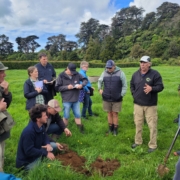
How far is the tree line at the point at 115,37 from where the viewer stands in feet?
235

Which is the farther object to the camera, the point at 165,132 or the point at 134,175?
the point at 165,132

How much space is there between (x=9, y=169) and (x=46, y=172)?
0.95m

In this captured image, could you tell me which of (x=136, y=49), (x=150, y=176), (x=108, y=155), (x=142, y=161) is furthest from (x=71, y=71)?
(x=136, y=49)

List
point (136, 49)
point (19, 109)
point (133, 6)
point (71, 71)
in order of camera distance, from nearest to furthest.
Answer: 1. point (71, 71)
2. point (19, 109)
3. point (136, 49)
4. point (133, 6)

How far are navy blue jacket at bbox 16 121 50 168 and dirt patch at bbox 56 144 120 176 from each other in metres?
0.52

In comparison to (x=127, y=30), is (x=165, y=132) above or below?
below

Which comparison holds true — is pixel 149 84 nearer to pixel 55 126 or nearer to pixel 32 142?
pixel 55 126

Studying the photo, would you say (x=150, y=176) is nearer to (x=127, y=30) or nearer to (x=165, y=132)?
(x=165, y=132)

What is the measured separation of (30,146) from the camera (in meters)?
4.38

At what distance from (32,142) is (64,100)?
7.59 feet

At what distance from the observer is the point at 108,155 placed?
5379mm

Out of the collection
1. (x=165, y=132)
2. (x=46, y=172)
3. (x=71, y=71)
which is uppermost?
(x=71, y=71)

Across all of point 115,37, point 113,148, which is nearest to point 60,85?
point 113,148

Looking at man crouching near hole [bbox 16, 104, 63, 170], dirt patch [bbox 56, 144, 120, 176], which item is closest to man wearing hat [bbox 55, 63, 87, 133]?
dirt patch [bbox 56, 144, 120, 176]
